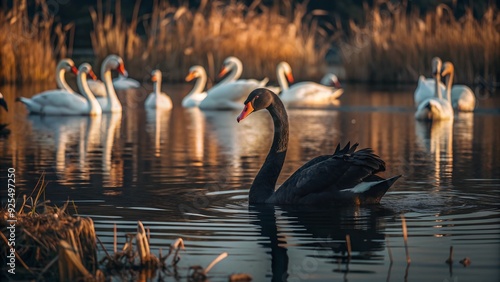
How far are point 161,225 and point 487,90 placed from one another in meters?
19.4

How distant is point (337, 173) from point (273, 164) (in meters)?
0.78

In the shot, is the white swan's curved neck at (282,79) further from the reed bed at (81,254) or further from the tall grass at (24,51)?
the reed bed at (81,254)

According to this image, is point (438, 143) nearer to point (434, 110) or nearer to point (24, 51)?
point (434, 110)

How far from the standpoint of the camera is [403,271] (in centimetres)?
644

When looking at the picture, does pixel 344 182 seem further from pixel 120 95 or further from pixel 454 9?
pixel 454 9

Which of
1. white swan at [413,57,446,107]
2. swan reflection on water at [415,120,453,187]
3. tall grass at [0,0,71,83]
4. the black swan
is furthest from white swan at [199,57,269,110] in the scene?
the black swan

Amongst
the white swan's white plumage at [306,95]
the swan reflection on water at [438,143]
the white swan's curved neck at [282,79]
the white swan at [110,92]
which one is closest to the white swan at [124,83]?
the white swan's curved neck at [282,79]

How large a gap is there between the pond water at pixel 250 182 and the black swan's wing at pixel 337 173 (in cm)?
17

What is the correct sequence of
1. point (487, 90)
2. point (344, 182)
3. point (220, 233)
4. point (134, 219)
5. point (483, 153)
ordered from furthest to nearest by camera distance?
point (487, 90), point (483, 153), point (344, 182), point (134, 219), point (220, 233)

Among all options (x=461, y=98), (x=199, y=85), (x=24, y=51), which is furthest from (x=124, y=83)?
(x=461, y=98)

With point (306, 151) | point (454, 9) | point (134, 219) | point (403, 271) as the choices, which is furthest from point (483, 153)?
point (454, 9)

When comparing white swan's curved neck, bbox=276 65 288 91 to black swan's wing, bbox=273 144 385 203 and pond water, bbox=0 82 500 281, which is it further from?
black swan's wing, bbox=273 144 385 203

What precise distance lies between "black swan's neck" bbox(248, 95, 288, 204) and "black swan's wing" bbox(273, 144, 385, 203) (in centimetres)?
35

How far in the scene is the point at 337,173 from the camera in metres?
8.88
